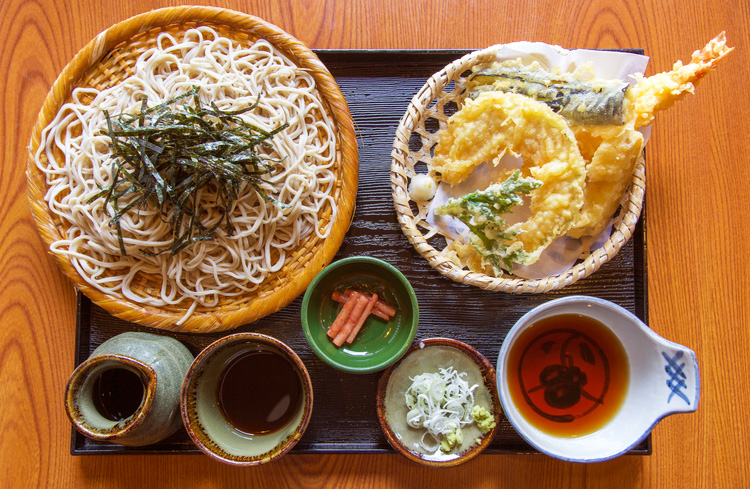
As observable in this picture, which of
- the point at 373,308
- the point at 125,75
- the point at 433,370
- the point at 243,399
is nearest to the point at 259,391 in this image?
the point at 243,399

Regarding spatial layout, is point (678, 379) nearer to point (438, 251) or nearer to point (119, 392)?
point (438, 251)

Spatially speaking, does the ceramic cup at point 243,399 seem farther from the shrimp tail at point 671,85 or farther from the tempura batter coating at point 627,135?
the shrimp tail at point 671,85

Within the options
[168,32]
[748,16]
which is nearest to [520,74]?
[748,16]

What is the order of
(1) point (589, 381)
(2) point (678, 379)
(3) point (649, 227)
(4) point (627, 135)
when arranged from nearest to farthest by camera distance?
(2) point (678, 379), (4) point (627, 135), (1) point (589, 381), (3) point (649, 227)

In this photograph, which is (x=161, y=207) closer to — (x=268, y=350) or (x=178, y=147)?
(x=178, y=147)

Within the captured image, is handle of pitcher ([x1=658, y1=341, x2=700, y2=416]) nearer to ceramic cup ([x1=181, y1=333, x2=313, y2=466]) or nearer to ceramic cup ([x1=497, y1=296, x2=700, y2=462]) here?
ceramic cup ([x1=497, y1=296, x2=700, y2=462])

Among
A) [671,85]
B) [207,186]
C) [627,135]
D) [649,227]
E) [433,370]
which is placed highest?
[671,85]

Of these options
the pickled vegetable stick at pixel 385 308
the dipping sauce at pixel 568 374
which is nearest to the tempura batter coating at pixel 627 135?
the dipping sauce at pixel 568 374
